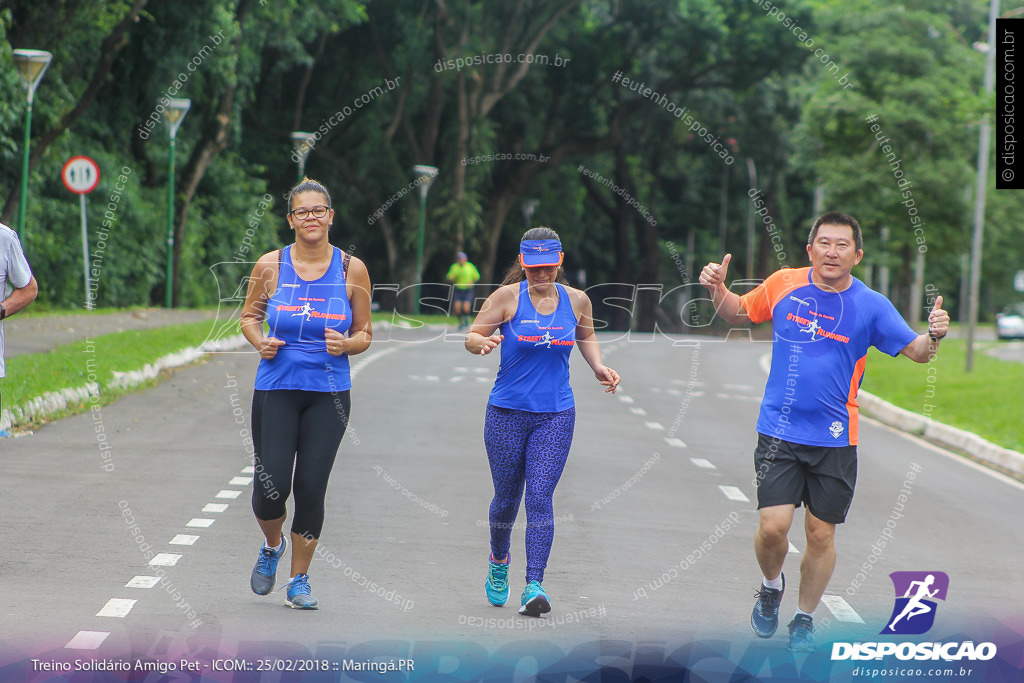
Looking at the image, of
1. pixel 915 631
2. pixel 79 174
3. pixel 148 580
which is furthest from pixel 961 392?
pixel 148 580

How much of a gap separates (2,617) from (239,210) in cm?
3448

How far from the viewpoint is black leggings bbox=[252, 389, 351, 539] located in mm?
6312

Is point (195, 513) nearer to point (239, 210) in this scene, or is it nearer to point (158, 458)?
point (158, 458)

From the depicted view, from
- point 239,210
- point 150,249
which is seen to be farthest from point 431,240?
point 150,249

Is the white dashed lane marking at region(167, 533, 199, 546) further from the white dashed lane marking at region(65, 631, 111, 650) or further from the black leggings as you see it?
the white dashed lane marking at region(65, 631, 111, 650)

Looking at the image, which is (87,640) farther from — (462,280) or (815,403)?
(462,280)

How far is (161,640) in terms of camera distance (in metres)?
5.79

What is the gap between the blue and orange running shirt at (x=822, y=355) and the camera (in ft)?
19.9

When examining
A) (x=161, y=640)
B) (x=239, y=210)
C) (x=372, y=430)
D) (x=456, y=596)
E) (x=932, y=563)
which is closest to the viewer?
(x=161, y=640)

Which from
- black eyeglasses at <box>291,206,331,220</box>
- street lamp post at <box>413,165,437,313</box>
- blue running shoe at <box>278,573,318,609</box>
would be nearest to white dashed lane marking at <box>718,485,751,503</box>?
blue running shoe at <box>278,573,318,609</box>

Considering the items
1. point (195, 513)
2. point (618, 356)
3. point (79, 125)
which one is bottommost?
point (618, 356)

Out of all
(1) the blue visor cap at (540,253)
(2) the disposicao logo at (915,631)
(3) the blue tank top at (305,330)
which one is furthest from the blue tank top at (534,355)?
(2) the disposicao logo at (915,631)

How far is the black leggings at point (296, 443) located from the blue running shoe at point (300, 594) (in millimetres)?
299

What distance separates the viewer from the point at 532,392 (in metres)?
6.62
